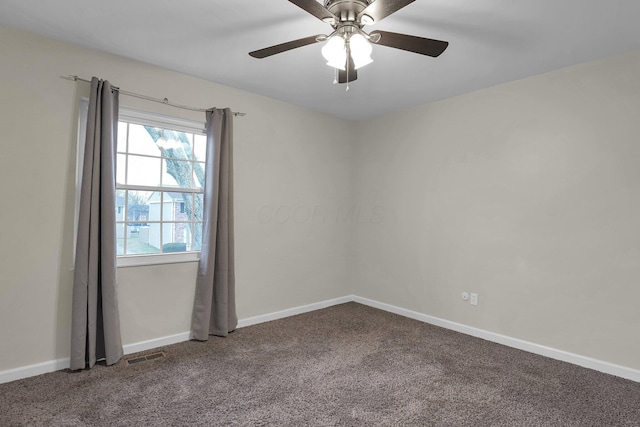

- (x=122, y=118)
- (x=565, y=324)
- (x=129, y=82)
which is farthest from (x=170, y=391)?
(x=565, y=324)

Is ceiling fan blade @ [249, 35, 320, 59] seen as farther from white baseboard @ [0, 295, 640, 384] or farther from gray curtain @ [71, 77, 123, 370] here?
white baseboard @ [0, 295, 640, 384]

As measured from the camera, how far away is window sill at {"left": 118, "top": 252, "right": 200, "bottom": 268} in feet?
10.1

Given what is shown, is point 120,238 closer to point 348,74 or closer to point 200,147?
point 200,147

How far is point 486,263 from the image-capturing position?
3.60m

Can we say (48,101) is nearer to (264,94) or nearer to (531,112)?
(264,94)

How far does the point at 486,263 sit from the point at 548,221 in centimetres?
69

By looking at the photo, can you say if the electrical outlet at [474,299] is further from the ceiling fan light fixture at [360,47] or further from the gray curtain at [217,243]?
the ceiling fan light fixture at [360,47]

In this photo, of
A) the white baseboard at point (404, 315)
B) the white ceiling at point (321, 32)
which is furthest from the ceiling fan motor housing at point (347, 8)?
the white baseboard at point (404, 315)

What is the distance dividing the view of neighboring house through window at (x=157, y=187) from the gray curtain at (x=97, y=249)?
27cm

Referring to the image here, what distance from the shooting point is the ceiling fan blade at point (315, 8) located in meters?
1.73

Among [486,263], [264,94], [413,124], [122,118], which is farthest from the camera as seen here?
[413,124]

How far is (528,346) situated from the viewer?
327cm

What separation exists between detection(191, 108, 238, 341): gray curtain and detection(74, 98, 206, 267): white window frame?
138 millimetres

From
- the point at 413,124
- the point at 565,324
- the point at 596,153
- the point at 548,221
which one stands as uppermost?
the point at 413,124
